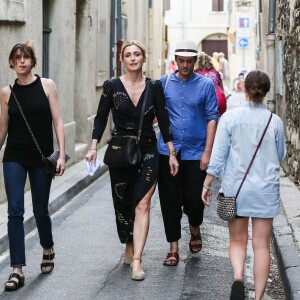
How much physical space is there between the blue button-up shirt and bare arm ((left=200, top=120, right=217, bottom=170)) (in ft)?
0.13

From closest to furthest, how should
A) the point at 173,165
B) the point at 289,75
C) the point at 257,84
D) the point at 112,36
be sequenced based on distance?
1. the point at 257,84
2. the point at 173,165
3. the point at 289,75
4. the point at 112,36

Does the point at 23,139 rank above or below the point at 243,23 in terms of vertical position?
below

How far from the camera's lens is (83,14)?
16188 mm

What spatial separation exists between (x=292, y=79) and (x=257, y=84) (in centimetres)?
664

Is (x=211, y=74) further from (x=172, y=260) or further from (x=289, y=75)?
(x=172, y=260)

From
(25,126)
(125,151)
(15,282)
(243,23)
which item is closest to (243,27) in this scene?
(243,23)

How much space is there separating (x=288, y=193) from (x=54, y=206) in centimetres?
266

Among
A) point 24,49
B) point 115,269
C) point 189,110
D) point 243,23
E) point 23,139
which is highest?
point 243,23

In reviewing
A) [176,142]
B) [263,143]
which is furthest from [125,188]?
[263,143]

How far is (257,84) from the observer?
6.05 m

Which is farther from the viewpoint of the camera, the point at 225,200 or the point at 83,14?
the point at 83,14

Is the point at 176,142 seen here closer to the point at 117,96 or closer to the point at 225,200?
the point at 117,96

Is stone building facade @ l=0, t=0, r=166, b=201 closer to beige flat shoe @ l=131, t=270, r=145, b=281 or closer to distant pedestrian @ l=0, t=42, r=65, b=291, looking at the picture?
distant pedestrian @ l=0, t=42, r=65, b=291

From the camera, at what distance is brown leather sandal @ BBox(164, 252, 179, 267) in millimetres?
7656
